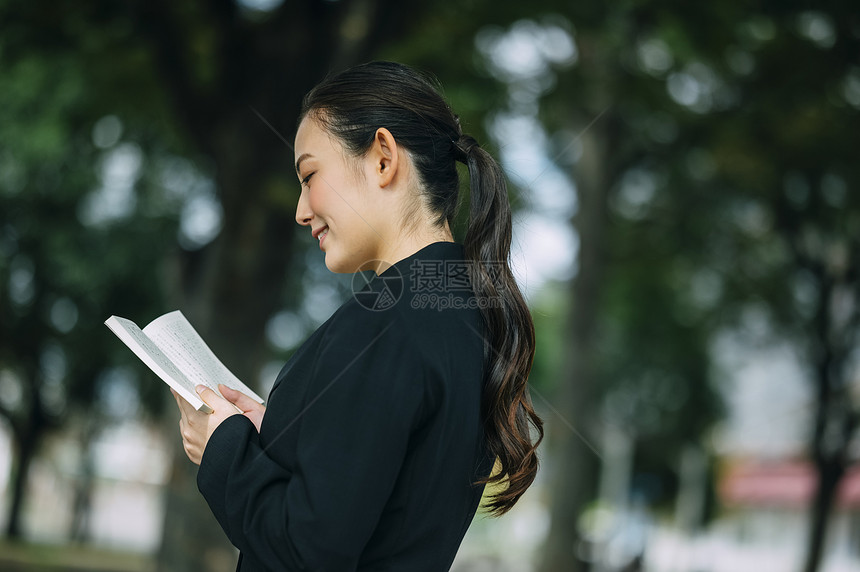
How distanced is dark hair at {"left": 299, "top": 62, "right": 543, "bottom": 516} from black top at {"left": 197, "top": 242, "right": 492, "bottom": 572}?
5cm

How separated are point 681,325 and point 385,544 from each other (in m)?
18.1

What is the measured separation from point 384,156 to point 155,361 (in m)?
0.56

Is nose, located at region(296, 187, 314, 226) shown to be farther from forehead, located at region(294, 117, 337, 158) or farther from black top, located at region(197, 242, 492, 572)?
black top, located at region(197, 242, 492, 572)

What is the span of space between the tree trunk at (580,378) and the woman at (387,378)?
35.8 feet

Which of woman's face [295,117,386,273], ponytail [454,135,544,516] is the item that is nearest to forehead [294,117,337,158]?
woman's face [295,117,386,273]

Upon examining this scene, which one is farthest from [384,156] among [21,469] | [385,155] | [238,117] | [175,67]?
[21,469]

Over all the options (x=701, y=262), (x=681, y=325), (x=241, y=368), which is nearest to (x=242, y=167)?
(x=241, y=368)

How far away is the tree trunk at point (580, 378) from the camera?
1262 centimetres

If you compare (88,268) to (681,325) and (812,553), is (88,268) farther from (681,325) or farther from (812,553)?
(812,553)

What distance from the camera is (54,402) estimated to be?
2080 cm

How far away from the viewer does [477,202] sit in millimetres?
1891

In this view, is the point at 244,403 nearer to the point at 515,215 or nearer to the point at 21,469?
the point at 515,215

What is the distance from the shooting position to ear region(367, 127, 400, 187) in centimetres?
177

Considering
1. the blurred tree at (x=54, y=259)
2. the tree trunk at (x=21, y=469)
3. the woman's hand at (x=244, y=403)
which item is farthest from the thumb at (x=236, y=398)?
the tree trunk at (x=21, y=469)
